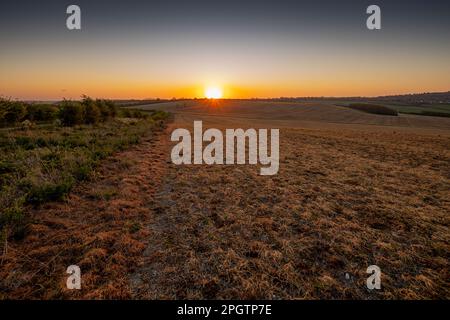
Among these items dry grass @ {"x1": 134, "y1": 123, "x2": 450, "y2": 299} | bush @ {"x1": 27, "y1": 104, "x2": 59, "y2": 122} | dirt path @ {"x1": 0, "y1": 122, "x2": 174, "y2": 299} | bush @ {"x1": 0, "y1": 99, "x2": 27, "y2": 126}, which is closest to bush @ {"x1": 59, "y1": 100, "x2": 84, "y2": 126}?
bush @ {"x1": 0, "y1": 99, "x2": 27, "y2": 126}

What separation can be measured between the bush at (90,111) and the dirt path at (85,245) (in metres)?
25.1

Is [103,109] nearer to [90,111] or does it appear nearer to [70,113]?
[90,111]

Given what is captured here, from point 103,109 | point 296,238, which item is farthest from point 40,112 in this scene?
point 296,238

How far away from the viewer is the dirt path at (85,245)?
347 cm

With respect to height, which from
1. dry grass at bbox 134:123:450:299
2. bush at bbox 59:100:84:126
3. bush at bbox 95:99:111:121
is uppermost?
bush at bbox 95:99:111:121

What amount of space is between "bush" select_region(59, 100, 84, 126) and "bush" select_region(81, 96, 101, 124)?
5.73 ft

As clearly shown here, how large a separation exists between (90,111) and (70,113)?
3.22 metres

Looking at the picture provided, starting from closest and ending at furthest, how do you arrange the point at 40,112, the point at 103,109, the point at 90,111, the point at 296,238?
the point at 296,238 → the point at 90,111 → the point at 40,112 → the point at 103,109

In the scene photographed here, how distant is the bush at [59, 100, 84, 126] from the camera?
25.4m

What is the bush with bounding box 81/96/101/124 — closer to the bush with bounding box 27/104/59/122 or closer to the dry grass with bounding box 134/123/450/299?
the bush with bounding box 27/104/59/122

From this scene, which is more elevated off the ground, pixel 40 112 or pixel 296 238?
pixel 40 112

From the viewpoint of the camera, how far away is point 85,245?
14.6ft

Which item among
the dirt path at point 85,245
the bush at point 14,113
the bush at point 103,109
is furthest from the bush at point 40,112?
the dirt path at point 85,245
